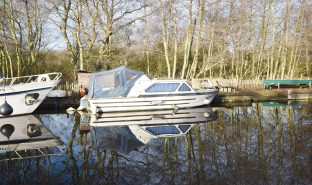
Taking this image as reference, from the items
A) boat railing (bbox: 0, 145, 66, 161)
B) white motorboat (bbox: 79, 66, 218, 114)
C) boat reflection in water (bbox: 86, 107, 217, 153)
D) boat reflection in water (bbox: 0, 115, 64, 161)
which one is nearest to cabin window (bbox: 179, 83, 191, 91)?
white motorboat (bbox: 79, 66, 218, 114)

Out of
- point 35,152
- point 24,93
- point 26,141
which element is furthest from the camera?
point 24,93

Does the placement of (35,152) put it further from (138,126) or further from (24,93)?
(24,93)

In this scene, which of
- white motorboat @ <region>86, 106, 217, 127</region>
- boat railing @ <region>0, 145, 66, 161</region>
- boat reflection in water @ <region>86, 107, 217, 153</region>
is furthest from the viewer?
white motorboat @ <region>86, 106, 217, 127</region>

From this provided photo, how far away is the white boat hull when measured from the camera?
20062mm

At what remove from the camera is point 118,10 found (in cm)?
2642

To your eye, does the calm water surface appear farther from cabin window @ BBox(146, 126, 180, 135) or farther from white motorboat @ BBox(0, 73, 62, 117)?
white motorboat @ BBox(0, 73, 62, 117)

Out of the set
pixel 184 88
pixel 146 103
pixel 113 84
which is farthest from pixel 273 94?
pixel 113 84

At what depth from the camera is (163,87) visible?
21.2m

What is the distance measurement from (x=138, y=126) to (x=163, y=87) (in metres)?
6.17

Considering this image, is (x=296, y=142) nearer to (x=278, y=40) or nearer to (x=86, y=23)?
(x=86, y=23)

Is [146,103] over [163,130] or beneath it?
over

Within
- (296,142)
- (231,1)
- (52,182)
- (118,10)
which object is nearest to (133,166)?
(52,182)

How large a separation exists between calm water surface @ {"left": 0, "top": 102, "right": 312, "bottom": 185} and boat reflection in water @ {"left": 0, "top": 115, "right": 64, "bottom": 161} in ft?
0.43

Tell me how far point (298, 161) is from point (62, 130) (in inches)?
380
